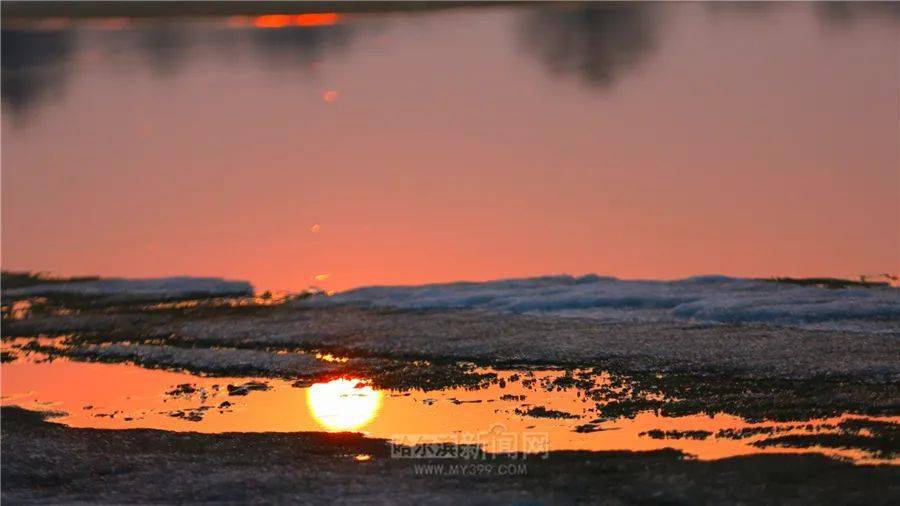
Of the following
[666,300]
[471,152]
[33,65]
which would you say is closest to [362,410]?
[666,300]

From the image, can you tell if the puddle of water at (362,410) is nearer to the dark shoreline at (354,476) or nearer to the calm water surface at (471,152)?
the dark shoreline at (354,476)

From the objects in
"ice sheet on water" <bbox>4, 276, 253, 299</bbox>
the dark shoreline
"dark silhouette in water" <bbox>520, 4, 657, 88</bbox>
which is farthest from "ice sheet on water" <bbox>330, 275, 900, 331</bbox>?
"dark silhouette in water" <bbox>520, 4, 657, 88</bbox>

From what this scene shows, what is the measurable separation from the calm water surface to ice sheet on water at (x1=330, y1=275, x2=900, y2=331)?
67cm

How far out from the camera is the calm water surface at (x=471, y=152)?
13.0m

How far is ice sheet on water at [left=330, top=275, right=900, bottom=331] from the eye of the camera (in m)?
9.82

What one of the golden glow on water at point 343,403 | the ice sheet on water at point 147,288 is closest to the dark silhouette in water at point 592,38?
the ice sheet on water at point 147,288

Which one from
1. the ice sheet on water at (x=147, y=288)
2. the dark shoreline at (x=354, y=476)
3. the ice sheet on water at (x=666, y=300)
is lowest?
the dark shoreline at (x=354, y=476)

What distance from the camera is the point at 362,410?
27.5 ft

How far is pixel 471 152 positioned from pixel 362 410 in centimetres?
1013

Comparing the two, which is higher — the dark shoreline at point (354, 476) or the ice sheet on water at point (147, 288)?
the ice sheet on water at point (147, 288)

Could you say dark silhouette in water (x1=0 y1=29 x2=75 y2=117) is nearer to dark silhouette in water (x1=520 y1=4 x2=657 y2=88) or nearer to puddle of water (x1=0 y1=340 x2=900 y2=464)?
dark silhouette in water (x1=520 y1=4 x2=657 y2=88)

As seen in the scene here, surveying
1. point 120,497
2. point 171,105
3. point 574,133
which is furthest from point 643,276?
point 171,105

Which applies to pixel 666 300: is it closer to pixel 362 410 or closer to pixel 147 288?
pixel 362 410

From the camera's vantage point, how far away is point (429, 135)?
1966cm
